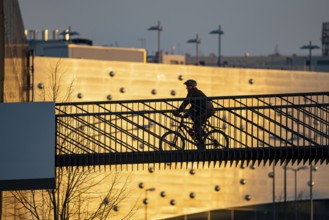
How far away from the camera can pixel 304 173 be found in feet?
294

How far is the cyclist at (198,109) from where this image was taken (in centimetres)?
3400

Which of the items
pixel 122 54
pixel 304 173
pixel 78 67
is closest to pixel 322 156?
pixel 78 67

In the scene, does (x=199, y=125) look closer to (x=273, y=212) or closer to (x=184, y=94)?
(x=184, y=94)

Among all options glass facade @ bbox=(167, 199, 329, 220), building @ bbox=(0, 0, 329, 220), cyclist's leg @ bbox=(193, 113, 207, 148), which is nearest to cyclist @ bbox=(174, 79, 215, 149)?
cyclist's leg @ bbox=(193, 113, 207, 148)

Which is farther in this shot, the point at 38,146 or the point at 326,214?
the point at 326,214

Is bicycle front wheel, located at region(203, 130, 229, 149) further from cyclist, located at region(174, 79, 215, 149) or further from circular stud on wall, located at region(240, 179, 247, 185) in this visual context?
circular stud on wall, located at region(240, 179, 247, 185)

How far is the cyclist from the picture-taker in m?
34.0

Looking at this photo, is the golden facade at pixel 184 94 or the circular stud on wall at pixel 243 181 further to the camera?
the circular stud on wall at pixel 243 181

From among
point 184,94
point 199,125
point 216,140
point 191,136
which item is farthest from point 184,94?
point 199,125

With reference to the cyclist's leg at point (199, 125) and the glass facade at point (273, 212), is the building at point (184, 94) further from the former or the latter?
the cyclist's leg at point (199, 125)

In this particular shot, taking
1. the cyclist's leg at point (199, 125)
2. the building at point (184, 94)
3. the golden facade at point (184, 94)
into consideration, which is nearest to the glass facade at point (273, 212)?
the building at point (184, 94)

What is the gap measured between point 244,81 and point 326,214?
471 inches

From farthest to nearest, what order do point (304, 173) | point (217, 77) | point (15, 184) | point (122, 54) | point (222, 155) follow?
1. point (122, 54)
2. point (304, 173)
3. point (217, 77)
4. point (222, 155)
5. point (15, 184)

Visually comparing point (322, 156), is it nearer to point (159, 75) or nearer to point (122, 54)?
point (159, 75)
